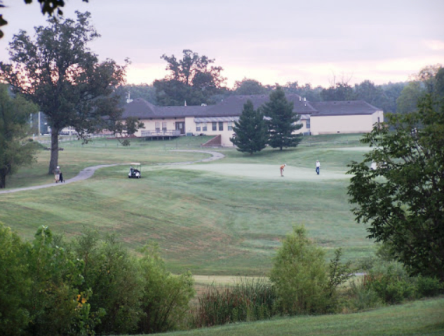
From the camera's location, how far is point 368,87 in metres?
170

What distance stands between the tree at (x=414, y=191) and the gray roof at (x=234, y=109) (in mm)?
94264

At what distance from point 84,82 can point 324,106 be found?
196ft

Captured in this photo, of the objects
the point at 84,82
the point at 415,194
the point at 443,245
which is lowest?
the point at 443,245

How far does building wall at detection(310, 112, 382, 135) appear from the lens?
4161 inches

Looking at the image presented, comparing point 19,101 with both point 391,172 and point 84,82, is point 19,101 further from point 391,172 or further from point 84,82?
point 391,172

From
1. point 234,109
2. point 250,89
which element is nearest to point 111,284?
point 234,109

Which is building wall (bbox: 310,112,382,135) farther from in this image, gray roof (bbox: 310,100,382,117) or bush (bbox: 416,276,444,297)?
bush (bbox: 416,276,444,297)

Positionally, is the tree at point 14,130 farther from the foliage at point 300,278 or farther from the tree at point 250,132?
the foliage at point 300,278

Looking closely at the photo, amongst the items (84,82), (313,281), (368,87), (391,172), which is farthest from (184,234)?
(368,87)

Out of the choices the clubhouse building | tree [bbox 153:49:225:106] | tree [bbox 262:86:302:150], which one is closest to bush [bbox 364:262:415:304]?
tree [bbox 262:86:302:150]

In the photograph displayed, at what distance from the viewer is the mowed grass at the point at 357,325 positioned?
11.2m

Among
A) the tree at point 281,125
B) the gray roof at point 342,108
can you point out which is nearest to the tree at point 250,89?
the gray roof at point 342,108

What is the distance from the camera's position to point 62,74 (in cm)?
5931

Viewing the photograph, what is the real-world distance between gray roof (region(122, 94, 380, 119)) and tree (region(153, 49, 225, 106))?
24.2 metres
